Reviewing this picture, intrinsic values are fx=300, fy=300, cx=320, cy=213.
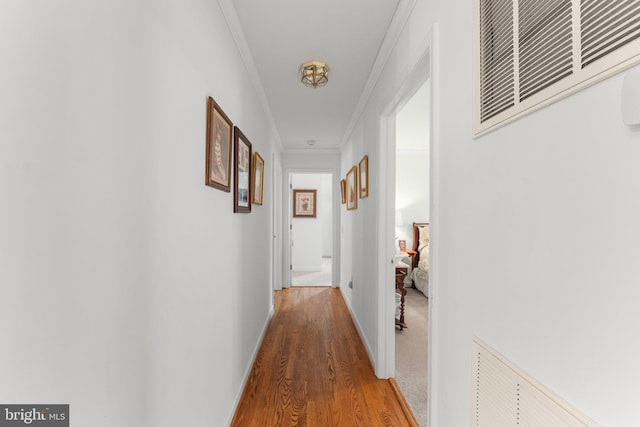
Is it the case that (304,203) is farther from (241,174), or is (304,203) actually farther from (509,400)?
(509,400)

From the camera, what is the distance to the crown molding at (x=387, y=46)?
5.40ft

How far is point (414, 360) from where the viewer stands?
8.57ft

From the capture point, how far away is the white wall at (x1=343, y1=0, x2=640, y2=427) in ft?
1.84

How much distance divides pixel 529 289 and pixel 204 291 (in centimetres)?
126

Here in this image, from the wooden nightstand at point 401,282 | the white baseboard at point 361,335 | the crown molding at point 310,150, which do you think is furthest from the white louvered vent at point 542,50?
the crown molding at point 310,150

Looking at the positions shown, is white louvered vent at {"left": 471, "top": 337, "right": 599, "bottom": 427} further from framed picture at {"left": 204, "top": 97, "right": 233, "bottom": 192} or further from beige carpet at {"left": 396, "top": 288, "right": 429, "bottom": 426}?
framed picture at {"left": 204, "top": 97, "right": 233, "bottom": 192}

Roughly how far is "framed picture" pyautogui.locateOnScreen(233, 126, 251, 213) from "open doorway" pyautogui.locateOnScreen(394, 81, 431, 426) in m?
1.22

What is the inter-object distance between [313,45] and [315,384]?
2463 millimetres

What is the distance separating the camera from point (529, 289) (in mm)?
787

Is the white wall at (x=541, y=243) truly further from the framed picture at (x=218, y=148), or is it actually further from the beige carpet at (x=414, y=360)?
the framed picture at (x=218, y=148)

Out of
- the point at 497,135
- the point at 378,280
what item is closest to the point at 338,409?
the point at 378,280

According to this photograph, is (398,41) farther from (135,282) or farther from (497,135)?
(135,282)

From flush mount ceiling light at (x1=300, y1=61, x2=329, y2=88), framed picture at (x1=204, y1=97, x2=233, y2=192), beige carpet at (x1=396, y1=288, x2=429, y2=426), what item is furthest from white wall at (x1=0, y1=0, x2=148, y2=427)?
beige carpet at (x1=396, y1=288, x2=429, y2=426)

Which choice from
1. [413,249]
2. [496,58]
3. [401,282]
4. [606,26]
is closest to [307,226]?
[413,249]
